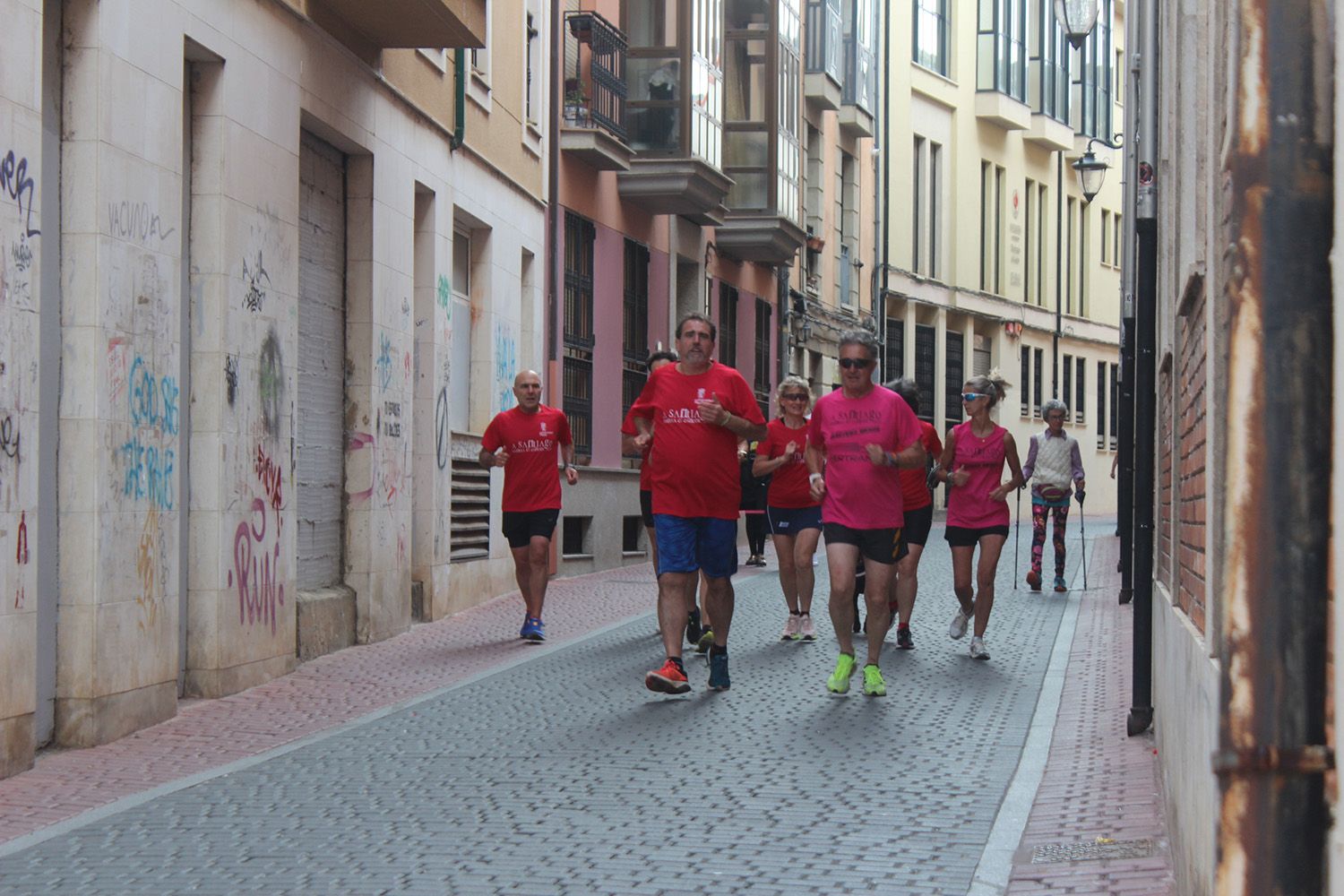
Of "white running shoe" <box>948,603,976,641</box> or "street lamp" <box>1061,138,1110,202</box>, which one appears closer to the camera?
"white running shoe" <box>948,603,976,641</box>

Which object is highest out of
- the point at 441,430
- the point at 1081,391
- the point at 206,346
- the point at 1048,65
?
the point at 1048,65

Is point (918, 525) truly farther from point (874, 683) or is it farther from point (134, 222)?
point (134, 222)

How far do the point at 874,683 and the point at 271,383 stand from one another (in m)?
4.10

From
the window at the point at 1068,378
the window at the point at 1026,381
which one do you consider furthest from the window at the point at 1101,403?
the window at the point at 1026,381

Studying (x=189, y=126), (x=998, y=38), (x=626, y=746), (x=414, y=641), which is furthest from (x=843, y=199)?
(x=626, y=746)

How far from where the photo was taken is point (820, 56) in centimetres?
3494

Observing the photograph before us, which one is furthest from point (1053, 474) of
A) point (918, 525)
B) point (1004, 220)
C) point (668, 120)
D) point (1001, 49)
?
point (1004, 220)

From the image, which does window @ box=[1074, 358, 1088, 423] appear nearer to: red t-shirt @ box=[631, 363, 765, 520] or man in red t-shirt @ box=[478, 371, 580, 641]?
man in red t-shirt @ box=[478, 371, 580, 641]

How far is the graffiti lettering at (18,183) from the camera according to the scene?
306 inches

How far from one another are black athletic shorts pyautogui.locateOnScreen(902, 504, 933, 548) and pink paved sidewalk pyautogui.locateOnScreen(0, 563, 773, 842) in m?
1.83

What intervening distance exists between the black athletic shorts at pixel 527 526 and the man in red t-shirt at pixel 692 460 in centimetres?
348

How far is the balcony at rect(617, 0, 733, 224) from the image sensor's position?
24578 mm

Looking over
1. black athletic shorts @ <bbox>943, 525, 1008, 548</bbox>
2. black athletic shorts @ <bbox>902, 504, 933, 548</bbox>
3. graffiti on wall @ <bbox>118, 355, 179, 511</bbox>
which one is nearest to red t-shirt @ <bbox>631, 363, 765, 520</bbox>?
graffiti on wall @ <bbox>118, 355, 179, 511</bbox>

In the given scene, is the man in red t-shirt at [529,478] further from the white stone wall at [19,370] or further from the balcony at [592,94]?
the balcony at [592,94]
